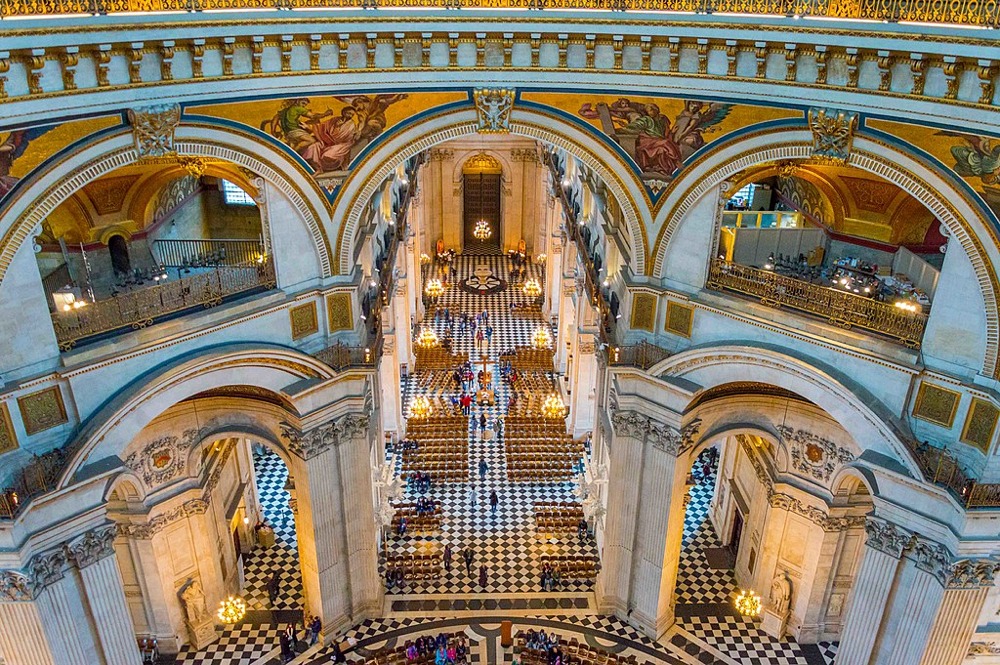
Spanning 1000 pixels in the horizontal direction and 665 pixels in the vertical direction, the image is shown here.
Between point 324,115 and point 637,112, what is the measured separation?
225 inches

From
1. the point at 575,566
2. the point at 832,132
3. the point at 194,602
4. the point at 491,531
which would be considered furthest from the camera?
the point at 491,531

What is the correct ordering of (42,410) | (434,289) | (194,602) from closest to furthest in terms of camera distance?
(42,410) < (194,602) < (434,289)

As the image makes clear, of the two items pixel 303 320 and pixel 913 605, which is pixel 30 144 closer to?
pixel 303 320

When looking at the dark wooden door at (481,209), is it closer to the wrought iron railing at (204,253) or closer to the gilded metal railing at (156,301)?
the wrought iron railing at (204,253)

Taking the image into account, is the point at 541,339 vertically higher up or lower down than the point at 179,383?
lower down

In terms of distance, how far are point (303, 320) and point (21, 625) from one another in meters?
6.97

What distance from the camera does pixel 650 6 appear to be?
12734mm

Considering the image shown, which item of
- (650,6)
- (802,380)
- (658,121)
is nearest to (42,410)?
(658,121)

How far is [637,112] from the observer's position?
13906 millimetres

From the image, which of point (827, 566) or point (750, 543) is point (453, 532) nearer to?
point (750, 543)

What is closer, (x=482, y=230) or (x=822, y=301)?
(x=822, y=301)

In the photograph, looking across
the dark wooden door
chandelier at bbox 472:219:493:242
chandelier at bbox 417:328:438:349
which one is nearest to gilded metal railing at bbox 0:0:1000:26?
chandelier at bbox 417:328:438:349

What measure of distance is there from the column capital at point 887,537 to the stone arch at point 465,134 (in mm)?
6668

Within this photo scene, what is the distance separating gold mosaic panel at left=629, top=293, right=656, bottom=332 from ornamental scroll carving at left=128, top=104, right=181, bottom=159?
9.16 metres
